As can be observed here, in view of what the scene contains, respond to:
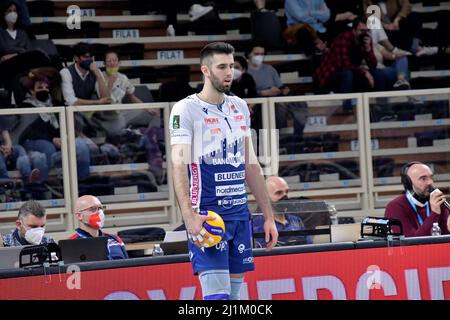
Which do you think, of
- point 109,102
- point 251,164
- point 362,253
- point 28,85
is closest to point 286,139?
point 109,102

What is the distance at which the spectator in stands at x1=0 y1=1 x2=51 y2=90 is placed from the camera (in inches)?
503

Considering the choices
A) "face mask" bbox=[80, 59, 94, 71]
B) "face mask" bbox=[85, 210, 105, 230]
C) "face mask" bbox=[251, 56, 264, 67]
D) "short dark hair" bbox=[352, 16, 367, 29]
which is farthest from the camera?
"short dark hair" bbox=[352, 16, 367, 29]

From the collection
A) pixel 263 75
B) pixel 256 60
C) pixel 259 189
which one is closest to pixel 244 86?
pixel 263 75

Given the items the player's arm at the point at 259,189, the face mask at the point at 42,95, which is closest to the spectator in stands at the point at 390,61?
the face mask at the point at 42,95

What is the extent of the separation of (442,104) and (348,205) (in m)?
1.68

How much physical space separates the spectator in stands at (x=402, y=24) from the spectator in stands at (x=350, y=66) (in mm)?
918

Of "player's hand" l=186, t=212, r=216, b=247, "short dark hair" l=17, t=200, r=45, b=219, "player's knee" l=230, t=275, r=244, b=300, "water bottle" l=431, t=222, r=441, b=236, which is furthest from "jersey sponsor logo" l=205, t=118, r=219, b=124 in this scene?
"short dark hair" l=17, t=200, r=45, b=219

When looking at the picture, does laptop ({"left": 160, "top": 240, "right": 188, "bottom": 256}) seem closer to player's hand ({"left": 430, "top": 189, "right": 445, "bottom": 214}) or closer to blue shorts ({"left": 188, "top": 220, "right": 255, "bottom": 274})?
blue shorts ({"left": 188, "top": 220, "right": 255, "bottom": 274})

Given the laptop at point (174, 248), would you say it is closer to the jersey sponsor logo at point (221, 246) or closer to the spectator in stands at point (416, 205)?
the jersey sponsor logo at point (221, 246)

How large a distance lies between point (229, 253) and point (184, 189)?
54cm

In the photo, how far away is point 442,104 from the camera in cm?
1375

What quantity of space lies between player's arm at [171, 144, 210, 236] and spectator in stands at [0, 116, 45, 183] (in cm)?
594
